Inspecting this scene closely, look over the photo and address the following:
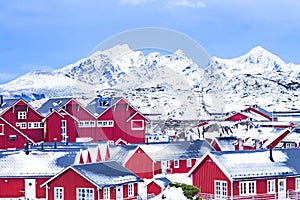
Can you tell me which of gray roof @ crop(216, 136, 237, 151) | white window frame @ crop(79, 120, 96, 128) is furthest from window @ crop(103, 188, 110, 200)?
gray roof @ crop(216, 136, 237, 151)

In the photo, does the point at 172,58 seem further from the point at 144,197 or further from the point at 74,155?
the point at 74,155

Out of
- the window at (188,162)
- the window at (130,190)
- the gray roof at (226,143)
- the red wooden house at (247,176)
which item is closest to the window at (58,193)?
the window at (130,190)

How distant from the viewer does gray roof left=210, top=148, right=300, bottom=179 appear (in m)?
24.5

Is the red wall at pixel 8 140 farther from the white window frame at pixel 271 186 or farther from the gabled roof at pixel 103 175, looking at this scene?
the white window frame at pixel 271 186

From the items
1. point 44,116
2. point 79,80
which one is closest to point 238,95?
point 44,116

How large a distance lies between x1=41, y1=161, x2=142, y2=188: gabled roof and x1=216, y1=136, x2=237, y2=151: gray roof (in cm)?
1543

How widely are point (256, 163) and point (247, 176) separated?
1.28 meters

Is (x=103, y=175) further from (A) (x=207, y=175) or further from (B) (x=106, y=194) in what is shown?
(A) (x=207, y=175)

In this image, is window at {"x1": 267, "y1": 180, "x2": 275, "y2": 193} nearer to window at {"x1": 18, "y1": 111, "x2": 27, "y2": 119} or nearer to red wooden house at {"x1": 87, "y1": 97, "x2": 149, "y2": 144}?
red wooden house at {"x1": 87, "y1": 97, "x2": 149, "y2": 144}

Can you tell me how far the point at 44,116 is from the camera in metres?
45.7

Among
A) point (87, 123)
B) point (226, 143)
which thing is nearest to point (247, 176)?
point (226, 143)

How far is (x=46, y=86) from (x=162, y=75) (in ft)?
412

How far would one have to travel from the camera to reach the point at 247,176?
2427 cm

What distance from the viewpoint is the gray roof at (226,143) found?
38406mm
